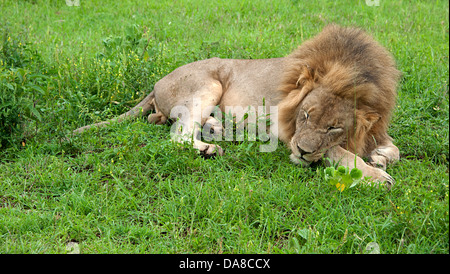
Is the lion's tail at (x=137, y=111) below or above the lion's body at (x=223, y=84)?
below

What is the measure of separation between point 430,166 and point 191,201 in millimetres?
2069

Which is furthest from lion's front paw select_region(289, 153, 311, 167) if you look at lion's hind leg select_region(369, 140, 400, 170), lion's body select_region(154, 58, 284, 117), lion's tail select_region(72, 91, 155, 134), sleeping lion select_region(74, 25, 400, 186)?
lion's tail select_region(72, 91, 155, 134)

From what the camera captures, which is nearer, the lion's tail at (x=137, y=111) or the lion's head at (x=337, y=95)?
the lion's head at (x=337, y=95)

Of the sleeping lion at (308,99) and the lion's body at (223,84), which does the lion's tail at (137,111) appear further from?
the lion's body at (223,84)

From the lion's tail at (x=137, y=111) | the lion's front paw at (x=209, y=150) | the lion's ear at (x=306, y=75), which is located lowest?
the lion's front paw at (x=209, y=150)

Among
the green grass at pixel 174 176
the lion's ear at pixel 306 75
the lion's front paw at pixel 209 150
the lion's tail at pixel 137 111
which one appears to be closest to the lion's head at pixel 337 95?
the lion's ear at pixel 306 75

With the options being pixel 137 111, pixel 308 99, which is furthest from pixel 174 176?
pixel 137 111

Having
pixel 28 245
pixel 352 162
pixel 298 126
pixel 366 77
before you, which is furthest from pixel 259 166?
pixel 28 245

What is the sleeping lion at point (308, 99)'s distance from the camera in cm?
384

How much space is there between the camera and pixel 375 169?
12.3 ft

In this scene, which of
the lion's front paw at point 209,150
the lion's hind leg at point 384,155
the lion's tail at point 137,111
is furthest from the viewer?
the lion's tail at point 137,111

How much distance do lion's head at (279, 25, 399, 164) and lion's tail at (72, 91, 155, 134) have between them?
60.4 inches

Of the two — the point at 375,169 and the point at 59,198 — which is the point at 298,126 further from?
the point at 59,198

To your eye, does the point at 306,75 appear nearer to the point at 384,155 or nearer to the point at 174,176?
the point at 384,155
